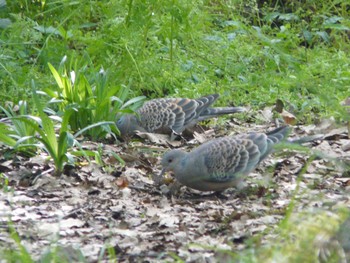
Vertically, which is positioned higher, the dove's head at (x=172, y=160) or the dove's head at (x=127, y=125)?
the dove's head at (x=172, y=160)

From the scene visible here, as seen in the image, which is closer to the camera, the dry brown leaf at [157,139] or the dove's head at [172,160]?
the dove's head at [172,160]

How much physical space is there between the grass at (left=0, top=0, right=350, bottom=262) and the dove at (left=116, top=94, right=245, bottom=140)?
24 cm

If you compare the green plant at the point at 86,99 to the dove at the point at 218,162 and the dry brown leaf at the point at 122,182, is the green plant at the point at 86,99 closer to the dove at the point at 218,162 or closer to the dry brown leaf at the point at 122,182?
the dry brown leaf at the point at 122,182

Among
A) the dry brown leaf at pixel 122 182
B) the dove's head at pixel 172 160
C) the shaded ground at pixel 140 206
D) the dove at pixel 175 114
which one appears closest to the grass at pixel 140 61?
the dove at pixel 175 114

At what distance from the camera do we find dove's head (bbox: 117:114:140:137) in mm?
8367

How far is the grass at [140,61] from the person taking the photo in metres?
8.13

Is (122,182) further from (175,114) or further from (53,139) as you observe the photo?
(175,114)

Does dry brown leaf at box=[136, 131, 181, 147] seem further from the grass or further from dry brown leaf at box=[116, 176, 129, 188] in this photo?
dry brown leaf at box=[116, 176, 129, 188]

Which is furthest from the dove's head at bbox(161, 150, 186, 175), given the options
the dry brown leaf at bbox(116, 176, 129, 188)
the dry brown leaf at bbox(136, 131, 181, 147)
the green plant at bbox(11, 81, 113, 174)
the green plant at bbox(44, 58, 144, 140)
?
the dry brown leaf at bbox(136, 131, 181, 147)

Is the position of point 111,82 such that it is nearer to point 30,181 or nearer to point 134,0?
point 134,0

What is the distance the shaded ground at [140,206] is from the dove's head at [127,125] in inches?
22.2

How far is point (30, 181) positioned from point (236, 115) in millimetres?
3264

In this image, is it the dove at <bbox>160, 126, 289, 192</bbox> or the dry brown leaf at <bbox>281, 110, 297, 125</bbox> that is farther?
the dry brown leaf at <bbox>281, 110, 297, 125</bbox>

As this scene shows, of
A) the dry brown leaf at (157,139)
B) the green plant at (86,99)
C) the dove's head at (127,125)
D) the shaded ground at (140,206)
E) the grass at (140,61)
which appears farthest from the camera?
the dry brown leaf at (157,139)
